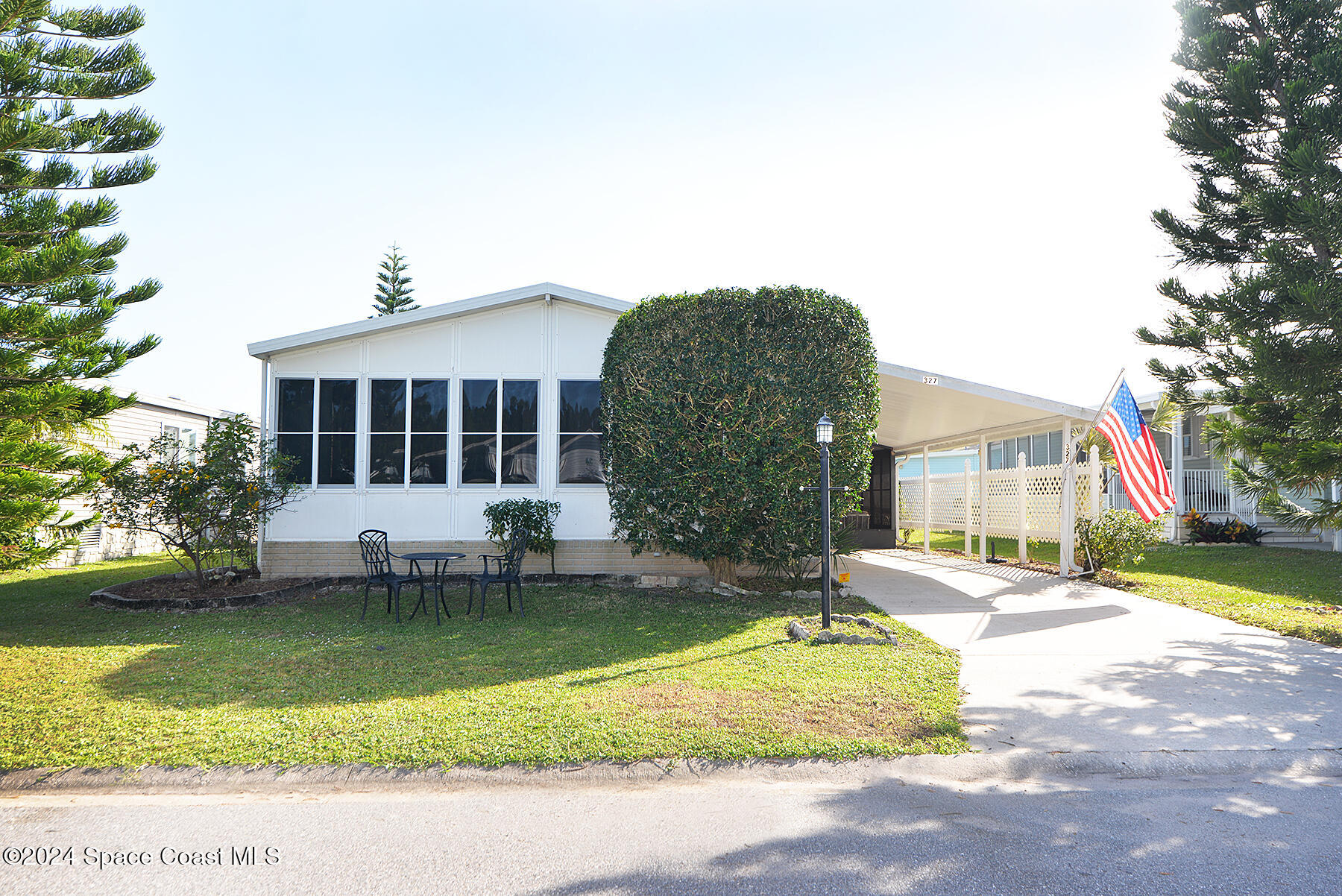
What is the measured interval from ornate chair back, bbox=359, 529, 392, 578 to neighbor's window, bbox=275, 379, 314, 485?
1.27m

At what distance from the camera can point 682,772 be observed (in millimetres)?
3973

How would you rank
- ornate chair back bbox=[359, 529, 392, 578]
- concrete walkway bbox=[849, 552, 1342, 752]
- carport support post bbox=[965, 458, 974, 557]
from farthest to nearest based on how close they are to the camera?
carport support post bbox=[965, 458, 974, 557], ornate chair back bbox=[359, 529, 392, 578], concrete walkway bbox=[849, 552, 1342, 752]

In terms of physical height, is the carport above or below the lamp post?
above

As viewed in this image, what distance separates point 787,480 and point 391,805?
5531 mm

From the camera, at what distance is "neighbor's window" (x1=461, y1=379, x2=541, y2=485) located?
10.3m

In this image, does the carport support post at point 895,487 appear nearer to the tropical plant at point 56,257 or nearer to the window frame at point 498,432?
the window frame at point 498,432

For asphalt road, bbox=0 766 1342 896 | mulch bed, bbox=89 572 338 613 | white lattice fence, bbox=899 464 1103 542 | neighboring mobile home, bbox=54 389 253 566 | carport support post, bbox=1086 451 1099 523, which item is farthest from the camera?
neighboring mobile home, bbox=54 389 253 566

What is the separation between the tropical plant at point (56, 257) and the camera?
6973 millimetres

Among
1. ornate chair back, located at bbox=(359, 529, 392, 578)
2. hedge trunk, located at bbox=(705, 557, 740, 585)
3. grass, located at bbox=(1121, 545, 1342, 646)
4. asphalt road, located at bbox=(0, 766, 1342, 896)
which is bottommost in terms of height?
asphalt road, located at bbox=(0, 766, 1342, 896)

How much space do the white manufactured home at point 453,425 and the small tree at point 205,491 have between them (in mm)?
478

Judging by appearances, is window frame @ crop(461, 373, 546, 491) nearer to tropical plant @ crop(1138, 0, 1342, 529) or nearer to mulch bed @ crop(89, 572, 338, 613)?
mulch bed @ crop(89, 572, 338, 613)

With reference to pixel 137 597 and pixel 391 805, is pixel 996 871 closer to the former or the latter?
pixel 391 805

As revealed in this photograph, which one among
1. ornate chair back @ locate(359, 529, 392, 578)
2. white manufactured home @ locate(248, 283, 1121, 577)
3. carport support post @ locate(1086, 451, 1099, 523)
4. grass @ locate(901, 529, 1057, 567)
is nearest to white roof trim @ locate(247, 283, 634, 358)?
white manufactured home @ locate(248, 283, 1121, 577)

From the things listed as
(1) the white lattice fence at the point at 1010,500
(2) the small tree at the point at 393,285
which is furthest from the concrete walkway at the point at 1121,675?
(2) the small tree at the point at 393,285
